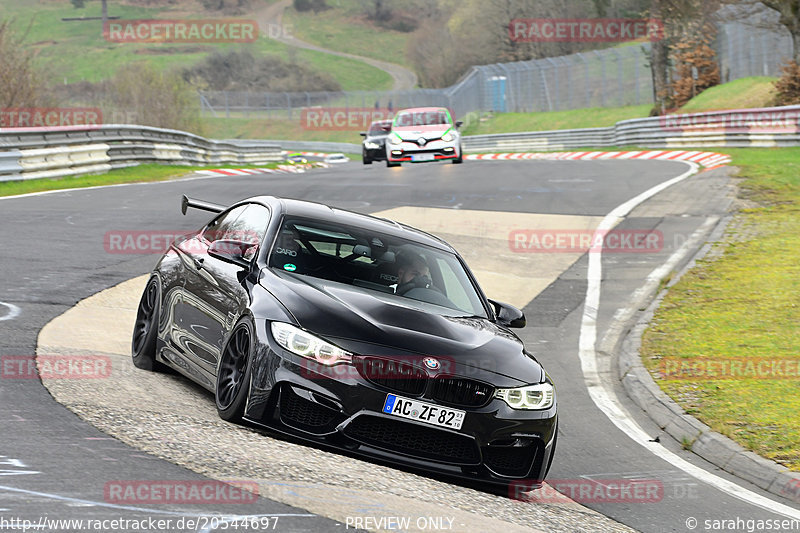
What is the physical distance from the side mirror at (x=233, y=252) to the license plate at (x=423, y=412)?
171 centimetres

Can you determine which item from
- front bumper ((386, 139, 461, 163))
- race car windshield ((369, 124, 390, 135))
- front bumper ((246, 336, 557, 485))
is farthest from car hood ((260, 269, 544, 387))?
race car windshield ((369, 124, 390, 135))

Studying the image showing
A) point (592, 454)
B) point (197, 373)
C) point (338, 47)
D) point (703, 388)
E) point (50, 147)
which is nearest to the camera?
point (197, 373)

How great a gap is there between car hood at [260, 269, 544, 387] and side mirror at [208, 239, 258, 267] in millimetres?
318

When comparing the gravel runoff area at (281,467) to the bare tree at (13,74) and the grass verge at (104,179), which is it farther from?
the bare tree at (13,74)

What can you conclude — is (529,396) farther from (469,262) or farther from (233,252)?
(469,262)

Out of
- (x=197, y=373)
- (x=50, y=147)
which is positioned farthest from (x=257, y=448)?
(x=50, y=147)

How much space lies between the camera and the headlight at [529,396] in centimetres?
620

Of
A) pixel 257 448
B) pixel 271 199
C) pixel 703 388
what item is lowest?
pixel 703 388

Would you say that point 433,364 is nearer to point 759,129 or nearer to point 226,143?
point 759,129

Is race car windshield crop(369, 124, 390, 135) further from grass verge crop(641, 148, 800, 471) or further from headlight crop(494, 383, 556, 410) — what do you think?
headlight crop(494, 383, 556, 410)

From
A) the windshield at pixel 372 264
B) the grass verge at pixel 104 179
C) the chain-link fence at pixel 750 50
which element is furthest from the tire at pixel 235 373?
the chain-link fence at pixel 750 50

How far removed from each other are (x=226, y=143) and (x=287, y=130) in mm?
50462

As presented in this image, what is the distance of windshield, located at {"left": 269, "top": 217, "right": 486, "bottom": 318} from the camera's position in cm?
710

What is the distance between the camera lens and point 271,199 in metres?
7.91
